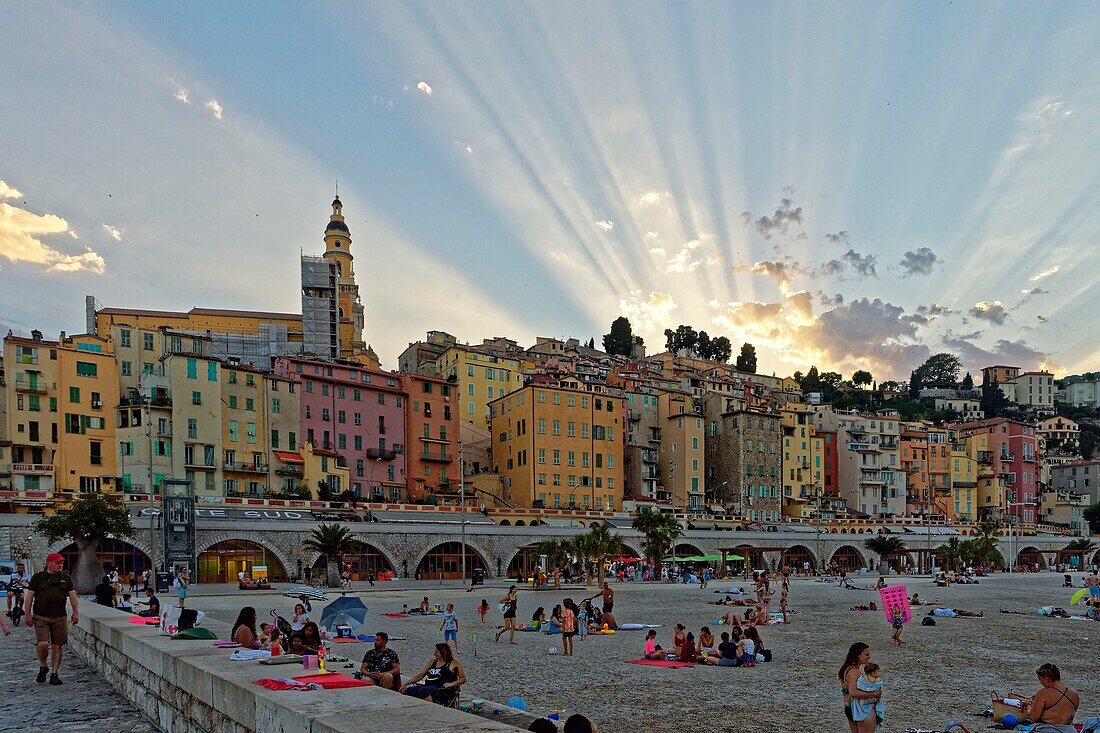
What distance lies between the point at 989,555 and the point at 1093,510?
57577 millimetres

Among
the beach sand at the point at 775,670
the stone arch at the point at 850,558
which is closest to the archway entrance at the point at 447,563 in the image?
the beach sand at the point at 775,670

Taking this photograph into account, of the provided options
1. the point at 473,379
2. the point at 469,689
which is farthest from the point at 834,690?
the point at 473,379

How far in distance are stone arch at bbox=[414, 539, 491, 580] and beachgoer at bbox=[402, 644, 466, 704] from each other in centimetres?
4595

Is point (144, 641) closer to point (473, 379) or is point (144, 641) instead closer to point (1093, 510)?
point (473, 379)

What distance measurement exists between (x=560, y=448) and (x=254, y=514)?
115 ft

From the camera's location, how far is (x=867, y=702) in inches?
418

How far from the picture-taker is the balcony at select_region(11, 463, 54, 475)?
55.4 meters

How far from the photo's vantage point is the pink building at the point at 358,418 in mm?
72125

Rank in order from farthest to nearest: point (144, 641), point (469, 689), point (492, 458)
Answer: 1. point (492, 458)
2. point (469, 689)
3. point (144, 641)

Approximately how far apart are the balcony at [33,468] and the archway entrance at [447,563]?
1050 inches

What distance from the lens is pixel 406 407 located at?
79.1 metres

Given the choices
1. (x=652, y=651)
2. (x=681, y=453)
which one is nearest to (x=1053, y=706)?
(x=652, y=651)

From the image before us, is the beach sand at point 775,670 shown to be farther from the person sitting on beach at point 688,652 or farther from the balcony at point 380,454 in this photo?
the balcony at point 380,454

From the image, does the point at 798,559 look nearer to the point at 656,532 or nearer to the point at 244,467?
the point at 656,532
